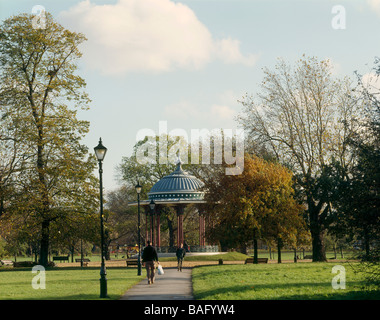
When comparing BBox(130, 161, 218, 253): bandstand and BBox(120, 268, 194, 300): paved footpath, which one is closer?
BBox(120, 268, 194, 300): paved footpath

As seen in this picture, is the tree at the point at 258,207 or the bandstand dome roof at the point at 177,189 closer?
the tree at the point at 258,207

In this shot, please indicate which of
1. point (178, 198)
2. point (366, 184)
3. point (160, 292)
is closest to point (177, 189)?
point (178, 198)

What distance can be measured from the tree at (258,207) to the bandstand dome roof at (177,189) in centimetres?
1387

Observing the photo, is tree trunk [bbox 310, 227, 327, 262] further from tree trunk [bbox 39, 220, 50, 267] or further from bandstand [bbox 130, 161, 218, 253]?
tree trunk [bbox 39, 220, 50, 267]

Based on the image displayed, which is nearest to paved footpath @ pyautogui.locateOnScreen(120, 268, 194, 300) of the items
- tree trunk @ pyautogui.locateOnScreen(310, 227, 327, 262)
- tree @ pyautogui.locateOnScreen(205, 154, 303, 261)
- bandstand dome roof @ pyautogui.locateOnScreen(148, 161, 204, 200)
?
tree @ pyautogui.locateOnScreen(205, 154, 303, 261)

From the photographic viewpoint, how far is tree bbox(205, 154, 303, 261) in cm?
4405

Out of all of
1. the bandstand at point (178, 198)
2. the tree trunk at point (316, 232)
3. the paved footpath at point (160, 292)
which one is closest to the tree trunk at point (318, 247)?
the tree trunk at point (316, 232)

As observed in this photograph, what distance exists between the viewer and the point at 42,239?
49.4 m

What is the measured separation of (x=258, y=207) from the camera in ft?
147

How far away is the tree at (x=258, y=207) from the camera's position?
44.1 metres

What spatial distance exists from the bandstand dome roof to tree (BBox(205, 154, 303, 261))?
13.9 m

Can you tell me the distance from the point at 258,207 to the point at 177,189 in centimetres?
1688

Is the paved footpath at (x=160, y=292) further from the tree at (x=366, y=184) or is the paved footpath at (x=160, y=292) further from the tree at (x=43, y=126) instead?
the tree at (x=43, y=126)
